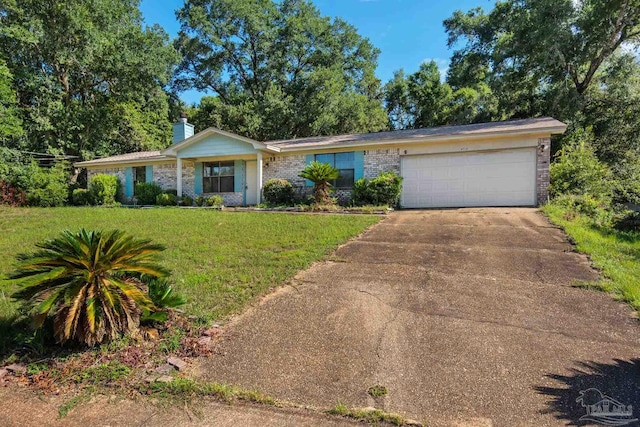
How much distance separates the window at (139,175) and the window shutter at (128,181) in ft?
0.61

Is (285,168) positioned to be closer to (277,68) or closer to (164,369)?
(164,369)

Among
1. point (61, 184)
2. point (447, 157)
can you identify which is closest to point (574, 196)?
point (447, 157)

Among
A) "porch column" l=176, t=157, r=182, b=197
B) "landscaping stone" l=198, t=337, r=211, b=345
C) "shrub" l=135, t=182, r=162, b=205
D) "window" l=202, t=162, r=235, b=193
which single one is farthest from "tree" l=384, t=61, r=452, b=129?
"landscaping stone" l=198, t=337, r=211, b=345

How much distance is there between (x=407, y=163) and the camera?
13445 mm

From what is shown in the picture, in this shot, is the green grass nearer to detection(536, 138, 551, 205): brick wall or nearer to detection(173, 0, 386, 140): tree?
detection(536, 138, 551, 205): brick wall

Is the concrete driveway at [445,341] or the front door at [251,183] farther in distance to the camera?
A: the front door at [251,183]

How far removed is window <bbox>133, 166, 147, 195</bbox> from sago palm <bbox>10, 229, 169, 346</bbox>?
16.3 m

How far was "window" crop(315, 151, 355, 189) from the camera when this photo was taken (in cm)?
1430

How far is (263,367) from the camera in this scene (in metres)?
3.17

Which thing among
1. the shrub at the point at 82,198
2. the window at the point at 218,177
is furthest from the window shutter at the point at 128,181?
the window at the point at 218,177

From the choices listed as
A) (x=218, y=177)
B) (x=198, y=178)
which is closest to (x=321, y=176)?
(x=218, y=177)

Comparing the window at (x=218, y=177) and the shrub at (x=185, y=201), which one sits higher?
the window at (x=218, y=177)

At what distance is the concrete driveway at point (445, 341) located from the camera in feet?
8.72

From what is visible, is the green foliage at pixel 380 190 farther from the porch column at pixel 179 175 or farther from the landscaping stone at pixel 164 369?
the landscaping stone at pixel 164 369
